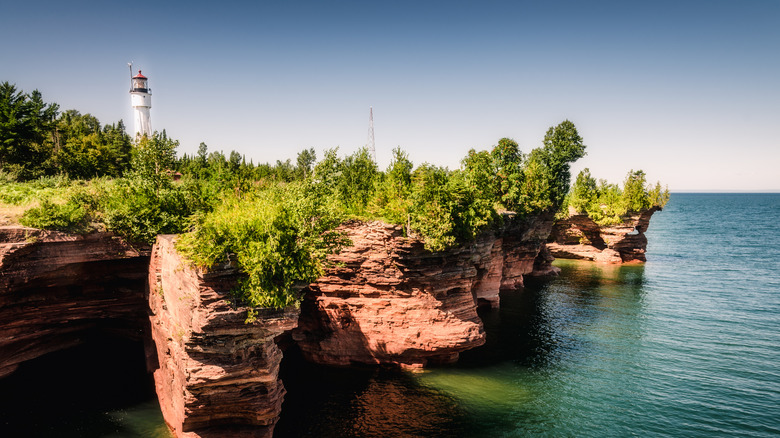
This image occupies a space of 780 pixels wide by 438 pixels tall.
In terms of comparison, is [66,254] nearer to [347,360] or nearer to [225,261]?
[225,261]

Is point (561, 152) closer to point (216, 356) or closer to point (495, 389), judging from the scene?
point (495, 389)

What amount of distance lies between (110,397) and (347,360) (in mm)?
14313

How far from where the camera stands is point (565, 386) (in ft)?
85.4

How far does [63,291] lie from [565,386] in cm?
3179

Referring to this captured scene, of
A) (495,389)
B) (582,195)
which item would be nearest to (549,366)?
(495,389)

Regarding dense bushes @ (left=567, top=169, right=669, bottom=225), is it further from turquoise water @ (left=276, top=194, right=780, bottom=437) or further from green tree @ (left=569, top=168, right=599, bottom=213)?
turquoise water @ (left=276, top=194, right=780, bottom=437)

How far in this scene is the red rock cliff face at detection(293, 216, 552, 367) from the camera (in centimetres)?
2533

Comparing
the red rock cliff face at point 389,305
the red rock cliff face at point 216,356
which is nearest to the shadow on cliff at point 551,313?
the red rock cliff face at point 389,305

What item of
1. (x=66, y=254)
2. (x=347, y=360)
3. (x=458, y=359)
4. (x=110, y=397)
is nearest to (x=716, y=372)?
(x=458, y=359)

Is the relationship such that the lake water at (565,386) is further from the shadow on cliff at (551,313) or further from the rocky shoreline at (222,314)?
the rocky shoreline at (222,314)

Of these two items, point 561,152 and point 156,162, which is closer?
point 156,162

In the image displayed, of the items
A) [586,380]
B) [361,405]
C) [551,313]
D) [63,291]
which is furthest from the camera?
[551,313]

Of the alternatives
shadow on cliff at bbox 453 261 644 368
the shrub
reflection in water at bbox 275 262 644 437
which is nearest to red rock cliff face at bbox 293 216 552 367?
reflection in water at bbox 275 262 644 437

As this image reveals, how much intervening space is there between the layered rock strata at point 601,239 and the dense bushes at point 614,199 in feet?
4.35
